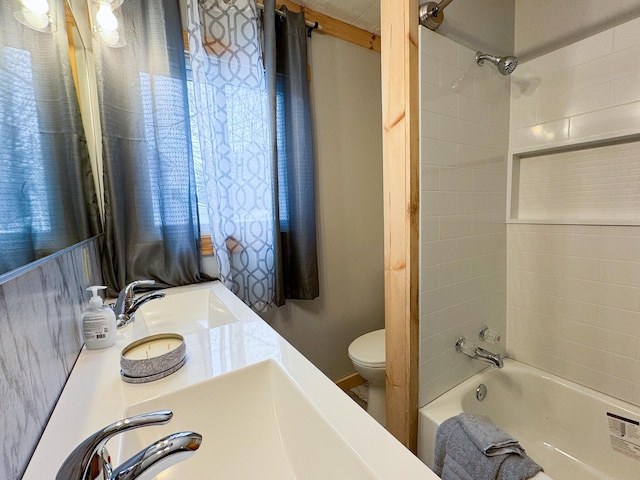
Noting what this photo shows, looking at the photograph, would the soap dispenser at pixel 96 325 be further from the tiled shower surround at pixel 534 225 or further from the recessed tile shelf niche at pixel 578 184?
the recessed tile shelf niche at pixel 578 184

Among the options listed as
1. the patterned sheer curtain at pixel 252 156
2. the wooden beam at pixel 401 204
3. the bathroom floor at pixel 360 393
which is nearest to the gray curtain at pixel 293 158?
the patterned sheer curtain at pixel 252 156

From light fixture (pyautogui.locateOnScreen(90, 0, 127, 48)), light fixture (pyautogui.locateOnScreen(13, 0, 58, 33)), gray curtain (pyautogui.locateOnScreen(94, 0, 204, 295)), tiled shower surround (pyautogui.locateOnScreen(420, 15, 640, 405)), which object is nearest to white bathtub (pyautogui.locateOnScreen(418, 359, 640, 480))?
tiled shower surround (pyautogui.locateOnScreen(420, 15, 640, 405))

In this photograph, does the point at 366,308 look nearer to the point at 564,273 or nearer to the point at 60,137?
the point at 564,273

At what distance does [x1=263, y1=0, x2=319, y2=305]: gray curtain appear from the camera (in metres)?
1.58

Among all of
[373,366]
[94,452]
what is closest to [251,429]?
[94,452]

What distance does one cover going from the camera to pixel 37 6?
29.0 inches

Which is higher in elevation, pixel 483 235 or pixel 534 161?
pixel 534 161

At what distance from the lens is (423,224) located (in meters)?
1.11

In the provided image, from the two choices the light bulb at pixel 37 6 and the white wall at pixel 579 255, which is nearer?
the light bulb at pixel 37 6

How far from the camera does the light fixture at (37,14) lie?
63cm

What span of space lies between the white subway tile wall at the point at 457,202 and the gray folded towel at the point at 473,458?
7.4 inches

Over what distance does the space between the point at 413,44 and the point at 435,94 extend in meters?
0.19

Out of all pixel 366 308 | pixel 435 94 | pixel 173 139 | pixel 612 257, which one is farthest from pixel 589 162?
pixel 173 139

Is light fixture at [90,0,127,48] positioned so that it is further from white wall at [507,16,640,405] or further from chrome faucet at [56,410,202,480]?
white wall at [507,16,640,405]
